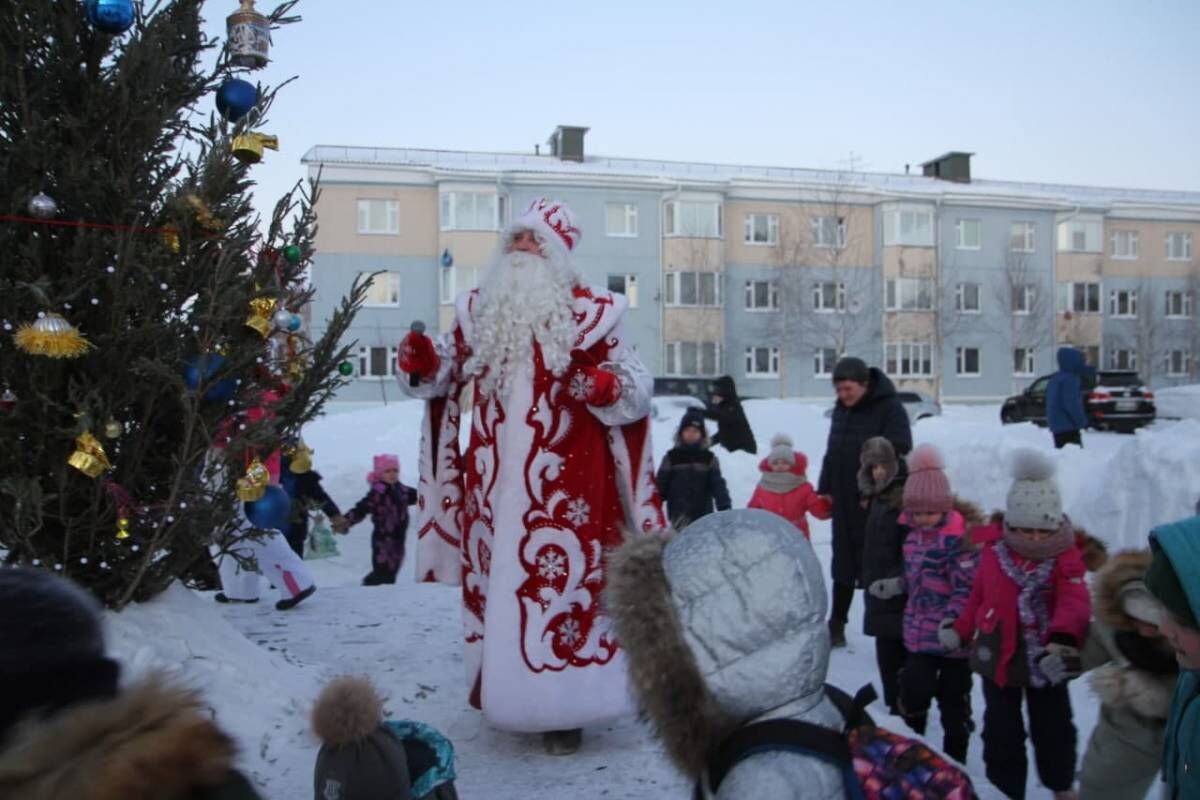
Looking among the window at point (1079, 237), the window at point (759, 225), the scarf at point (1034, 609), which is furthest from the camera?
the window at point (1079, 237)

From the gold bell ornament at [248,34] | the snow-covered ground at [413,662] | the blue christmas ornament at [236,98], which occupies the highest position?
the gold bell ornament at [248,34]

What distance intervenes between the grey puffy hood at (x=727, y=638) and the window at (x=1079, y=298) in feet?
162

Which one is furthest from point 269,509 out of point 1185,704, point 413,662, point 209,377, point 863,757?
point 1185,704

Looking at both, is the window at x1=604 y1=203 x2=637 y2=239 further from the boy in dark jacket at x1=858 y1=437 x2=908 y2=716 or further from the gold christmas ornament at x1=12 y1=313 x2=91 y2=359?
the gold christmas ornament at x1=12 y1=313 x2=91 y2=359

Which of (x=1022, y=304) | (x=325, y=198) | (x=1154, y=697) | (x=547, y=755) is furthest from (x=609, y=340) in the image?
(x=1022, y=304)

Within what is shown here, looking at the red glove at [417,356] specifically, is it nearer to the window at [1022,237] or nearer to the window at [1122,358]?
the window at [1022,237]

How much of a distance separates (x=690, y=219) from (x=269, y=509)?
38.5 m

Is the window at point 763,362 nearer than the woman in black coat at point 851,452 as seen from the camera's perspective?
No

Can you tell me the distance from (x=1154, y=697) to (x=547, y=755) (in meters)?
2.25

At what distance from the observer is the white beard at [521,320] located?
4680 mm

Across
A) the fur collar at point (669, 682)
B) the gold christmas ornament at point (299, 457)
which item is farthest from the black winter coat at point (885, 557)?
the fur collar at point (669, 682)

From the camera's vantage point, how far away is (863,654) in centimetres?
716

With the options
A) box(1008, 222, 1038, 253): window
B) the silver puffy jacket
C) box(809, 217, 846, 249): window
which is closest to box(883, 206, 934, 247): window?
box(809, 217, 846, 249): window

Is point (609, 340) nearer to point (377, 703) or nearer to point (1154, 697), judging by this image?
point (377, 703)
